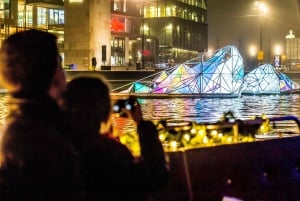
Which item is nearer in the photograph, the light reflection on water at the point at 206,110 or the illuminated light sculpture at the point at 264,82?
the light reflection on water at the point at 206,110

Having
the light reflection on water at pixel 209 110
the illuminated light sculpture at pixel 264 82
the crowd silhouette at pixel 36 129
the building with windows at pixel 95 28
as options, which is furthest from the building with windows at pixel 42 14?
the crowd silhouette at pixel 36 129

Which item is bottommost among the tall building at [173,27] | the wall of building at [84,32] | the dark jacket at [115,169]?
the dark jacket at [115,169]

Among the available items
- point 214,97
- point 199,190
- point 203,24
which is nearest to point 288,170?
point 199,190

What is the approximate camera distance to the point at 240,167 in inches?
240

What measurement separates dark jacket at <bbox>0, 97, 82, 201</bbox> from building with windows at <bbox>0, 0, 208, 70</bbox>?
193 feet

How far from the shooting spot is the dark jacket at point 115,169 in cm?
317

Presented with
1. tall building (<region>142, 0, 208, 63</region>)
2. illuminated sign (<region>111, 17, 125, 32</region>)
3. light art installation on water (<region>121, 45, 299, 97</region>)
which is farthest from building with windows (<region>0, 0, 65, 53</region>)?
light art installation on water (<region>121, 45, 299, 97</region>)

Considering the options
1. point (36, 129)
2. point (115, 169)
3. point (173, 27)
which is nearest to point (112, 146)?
point (115, 169)

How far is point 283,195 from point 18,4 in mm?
81673

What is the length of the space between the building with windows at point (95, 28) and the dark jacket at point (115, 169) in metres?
58.2

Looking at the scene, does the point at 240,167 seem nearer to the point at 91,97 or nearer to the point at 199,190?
the point at 199,190

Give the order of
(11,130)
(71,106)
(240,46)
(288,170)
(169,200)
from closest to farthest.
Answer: (11,130) → (71,106) → (169,200) → (288,170) → (240,46)

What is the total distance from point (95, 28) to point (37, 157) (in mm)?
75371

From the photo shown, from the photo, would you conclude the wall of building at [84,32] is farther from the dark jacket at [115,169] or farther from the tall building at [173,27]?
the dark jacket at [115,169]
